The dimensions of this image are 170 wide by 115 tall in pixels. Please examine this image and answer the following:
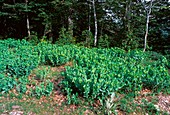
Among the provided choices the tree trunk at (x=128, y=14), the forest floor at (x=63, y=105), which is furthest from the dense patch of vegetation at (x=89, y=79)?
the tree trunk at (x=128, y=14)

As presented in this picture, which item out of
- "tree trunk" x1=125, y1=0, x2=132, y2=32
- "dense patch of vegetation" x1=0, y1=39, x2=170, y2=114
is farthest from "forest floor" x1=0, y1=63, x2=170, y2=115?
"tree trunk" x1=125, y1=0, x2=132, y2=32

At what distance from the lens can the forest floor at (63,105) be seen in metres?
4.24

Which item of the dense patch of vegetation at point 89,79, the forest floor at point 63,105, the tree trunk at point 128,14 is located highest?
the tree trunk at point 128,14

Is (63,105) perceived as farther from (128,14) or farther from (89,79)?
(128,14)

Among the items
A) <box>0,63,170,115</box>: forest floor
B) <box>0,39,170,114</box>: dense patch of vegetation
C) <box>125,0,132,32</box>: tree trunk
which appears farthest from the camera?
<box>125,0,132,32</box>: tree trunk

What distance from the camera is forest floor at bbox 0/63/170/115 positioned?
13.9 ft

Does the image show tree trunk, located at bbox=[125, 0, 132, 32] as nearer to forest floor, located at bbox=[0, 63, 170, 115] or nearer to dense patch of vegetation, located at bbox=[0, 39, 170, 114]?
dense patch of vegetation, located at bbox=[0, 39, 170, 114]

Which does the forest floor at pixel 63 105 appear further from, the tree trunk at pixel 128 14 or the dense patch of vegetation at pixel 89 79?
the tree trunk at pixel 128 14

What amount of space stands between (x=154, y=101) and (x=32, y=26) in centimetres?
1225

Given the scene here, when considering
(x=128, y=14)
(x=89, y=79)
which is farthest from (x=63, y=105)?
(x=128, y=14)

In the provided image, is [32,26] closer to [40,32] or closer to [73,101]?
[40,32]

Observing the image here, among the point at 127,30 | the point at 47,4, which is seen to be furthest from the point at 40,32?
the point at 127,30

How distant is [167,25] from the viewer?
1220 cm

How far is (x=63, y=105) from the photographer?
4457 mm
